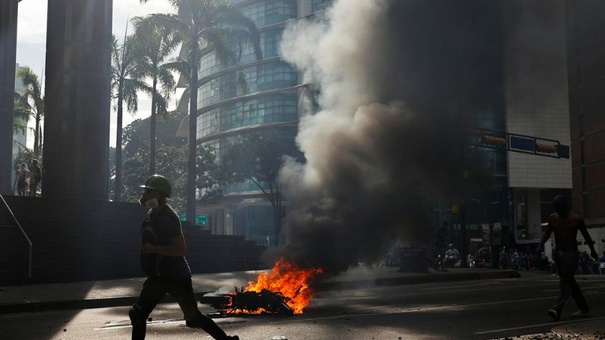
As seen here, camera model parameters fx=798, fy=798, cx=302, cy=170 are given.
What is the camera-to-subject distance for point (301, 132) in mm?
16297

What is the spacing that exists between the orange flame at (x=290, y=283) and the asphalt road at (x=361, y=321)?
32 cm

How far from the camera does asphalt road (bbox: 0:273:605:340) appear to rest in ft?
31.0

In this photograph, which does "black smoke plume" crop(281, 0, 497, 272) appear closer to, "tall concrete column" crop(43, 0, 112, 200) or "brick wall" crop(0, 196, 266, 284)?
"brick wall" crop(0, 196, 266, 284)

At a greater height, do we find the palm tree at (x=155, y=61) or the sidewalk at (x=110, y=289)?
the palm tree at (x=155, y=61)

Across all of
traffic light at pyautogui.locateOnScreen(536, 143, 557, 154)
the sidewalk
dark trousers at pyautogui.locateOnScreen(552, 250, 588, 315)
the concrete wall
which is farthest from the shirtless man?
traffic light at pyautogui.locateOnScreen(536, 143, 557, 154)

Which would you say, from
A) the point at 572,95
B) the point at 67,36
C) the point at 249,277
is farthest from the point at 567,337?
the point at 572,95

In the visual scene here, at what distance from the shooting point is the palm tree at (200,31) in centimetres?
3978

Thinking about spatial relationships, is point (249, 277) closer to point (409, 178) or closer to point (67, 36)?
point (409, 178)

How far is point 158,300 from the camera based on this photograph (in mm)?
6953

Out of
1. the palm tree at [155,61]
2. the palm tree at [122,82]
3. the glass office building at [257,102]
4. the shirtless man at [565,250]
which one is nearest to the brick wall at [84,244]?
the shirtless man at [565,250]

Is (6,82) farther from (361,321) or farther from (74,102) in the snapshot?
(361,321)

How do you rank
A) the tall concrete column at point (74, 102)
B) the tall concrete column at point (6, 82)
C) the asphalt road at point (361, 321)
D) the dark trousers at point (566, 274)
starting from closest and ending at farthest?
the asphalt road at point (361, 321) < the dark trousers at point (566, 274) < the tall concrete column at point (74, 102) < the tall concrete column at point (6, 82)

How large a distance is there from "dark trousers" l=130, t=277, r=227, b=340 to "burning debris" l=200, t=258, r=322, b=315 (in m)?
4.36

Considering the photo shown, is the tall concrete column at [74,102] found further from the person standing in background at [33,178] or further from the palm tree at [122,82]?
the palm tree at [122,82]
